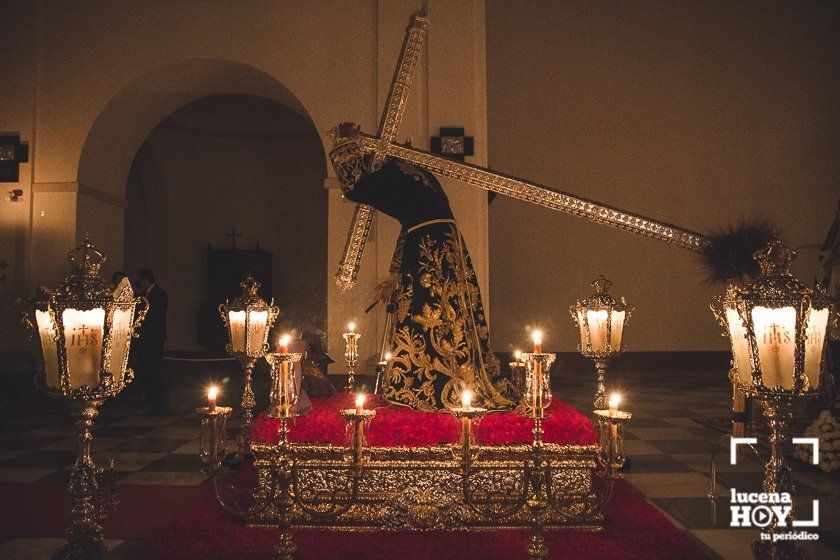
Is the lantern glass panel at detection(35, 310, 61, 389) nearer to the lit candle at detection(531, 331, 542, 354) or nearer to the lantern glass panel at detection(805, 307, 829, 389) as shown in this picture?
the lit candle at detection(531, 331, 542, 354)

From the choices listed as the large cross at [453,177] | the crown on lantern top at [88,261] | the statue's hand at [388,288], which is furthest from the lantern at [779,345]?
the crown on lantern top at [88,261]

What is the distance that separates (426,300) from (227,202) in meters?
9.74

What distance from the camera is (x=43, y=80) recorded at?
266 inches

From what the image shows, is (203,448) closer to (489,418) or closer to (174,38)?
(489,418)

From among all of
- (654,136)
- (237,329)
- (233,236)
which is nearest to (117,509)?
(237,329)

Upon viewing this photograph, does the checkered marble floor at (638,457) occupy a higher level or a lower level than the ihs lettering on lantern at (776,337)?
lower

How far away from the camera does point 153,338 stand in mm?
6238

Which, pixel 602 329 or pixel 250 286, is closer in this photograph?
pixel 602 329

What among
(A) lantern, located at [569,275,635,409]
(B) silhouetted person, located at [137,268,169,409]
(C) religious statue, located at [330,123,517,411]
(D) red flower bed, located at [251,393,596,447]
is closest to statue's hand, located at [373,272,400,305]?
(C) religious statue, located at [330,123,517,411]

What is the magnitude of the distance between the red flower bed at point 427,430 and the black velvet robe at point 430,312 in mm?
120

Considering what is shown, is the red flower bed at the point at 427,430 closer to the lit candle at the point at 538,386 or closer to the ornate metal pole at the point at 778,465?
the lit candle at the point at 538,386

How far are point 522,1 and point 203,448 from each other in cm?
994

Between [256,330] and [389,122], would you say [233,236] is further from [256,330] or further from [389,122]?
[389,122]

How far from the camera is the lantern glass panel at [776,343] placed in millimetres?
1996
